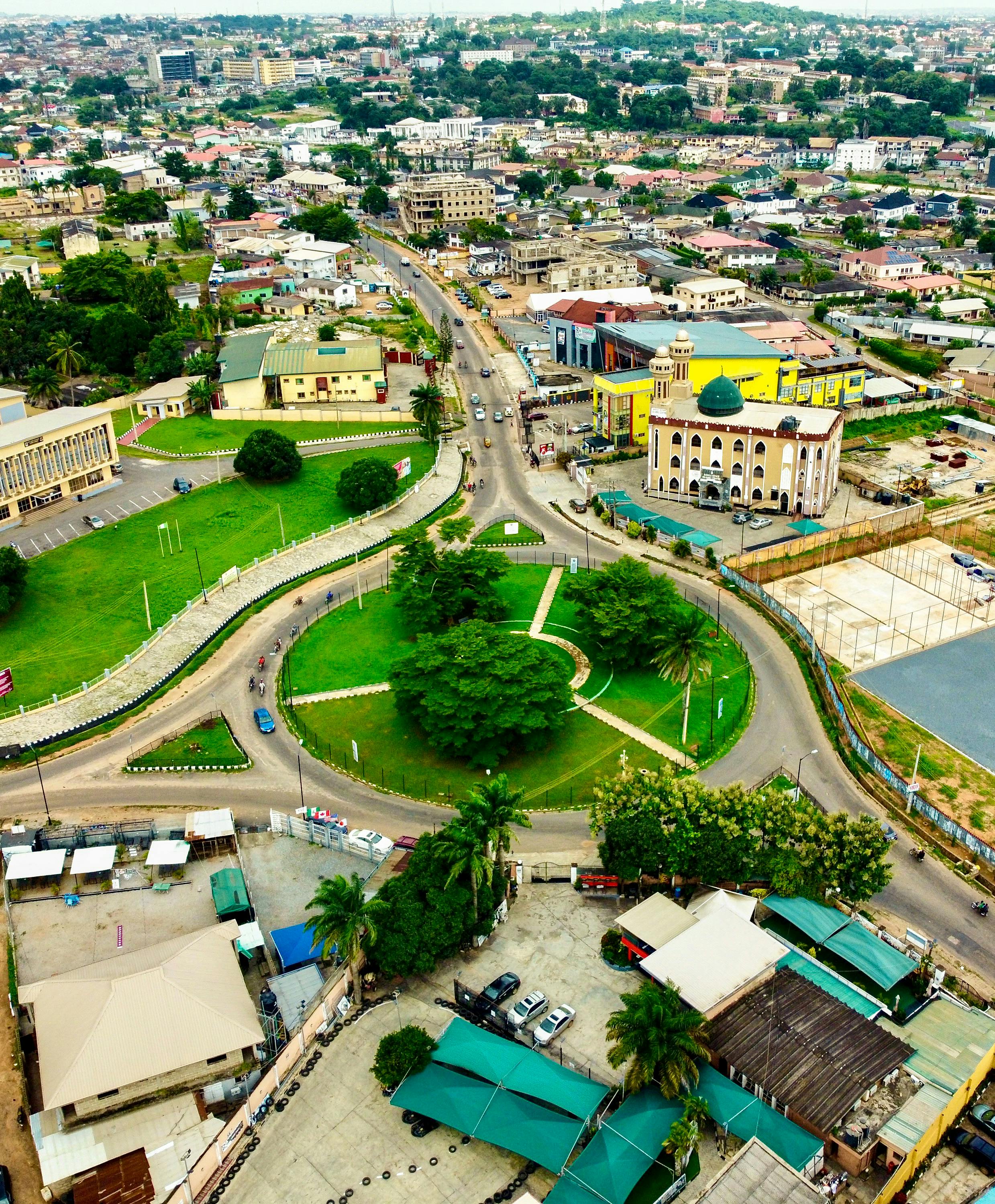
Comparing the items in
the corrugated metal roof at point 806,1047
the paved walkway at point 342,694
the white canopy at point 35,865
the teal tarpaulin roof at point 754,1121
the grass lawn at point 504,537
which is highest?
the white canopy at point 35,865

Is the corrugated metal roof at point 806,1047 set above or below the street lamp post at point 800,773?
above

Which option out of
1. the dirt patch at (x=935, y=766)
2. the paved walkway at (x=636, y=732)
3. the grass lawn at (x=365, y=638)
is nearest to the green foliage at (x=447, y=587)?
the grass lawn at (x=365, y=638)

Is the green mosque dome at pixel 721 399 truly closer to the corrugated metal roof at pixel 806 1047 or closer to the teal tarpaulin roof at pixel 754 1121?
the corrugated metal roof at pixel 806 1047

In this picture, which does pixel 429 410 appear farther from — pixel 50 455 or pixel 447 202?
pixel 447 202

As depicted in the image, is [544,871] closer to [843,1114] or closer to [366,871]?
[366,871]

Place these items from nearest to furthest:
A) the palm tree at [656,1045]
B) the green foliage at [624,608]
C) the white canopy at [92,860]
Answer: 1. the palm tree at [656,1045]
2. the white canopy at [92,860]
3. the green foliage at [624,608]

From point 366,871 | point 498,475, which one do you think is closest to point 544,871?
point 366,871

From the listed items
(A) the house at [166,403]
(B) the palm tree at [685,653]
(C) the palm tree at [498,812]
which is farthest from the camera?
(A) the house at [166,403]
